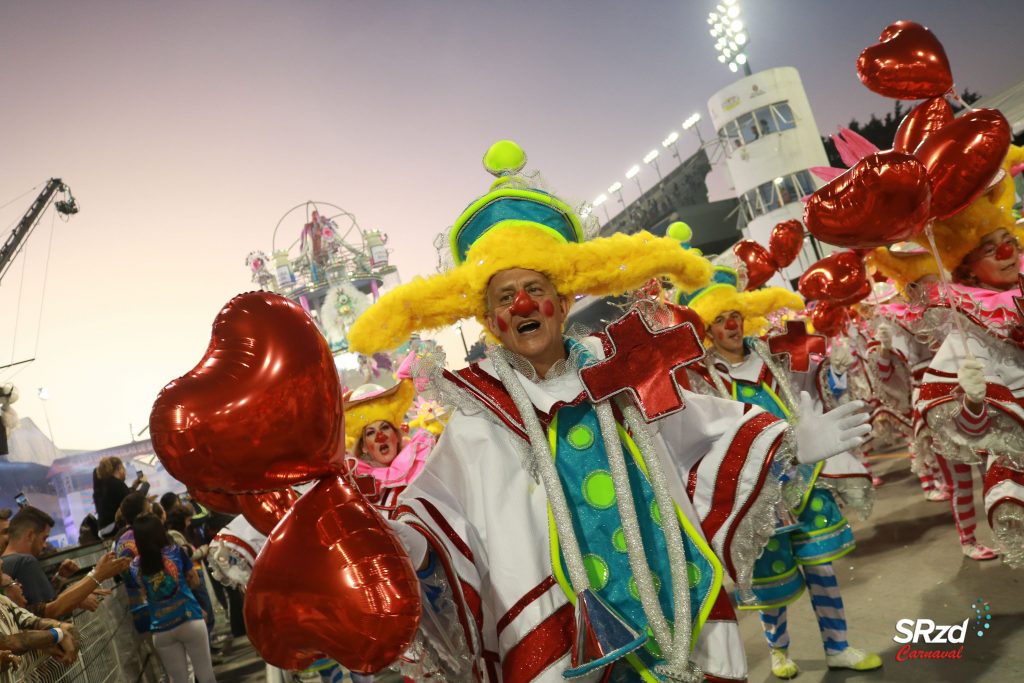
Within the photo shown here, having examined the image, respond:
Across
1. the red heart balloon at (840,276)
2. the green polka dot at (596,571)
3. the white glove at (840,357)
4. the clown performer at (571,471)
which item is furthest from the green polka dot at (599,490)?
the white glove at (840,357)

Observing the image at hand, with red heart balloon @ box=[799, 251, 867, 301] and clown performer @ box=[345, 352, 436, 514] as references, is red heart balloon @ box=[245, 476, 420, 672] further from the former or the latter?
red heart balloon @ box=[799, 251, 867, 301]

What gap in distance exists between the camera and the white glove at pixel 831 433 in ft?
7.37

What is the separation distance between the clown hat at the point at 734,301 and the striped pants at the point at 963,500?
4.82ft

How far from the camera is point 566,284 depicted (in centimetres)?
250

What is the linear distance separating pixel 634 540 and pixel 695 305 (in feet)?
9.54

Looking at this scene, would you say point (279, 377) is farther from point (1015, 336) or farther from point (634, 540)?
point (1015, 336)

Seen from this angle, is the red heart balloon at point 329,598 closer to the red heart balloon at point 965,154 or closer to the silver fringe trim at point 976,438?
the red heart balloon at point 965,154

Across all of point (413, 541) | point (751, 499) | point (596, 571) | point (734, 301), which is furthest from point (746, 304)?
point (413, 541)

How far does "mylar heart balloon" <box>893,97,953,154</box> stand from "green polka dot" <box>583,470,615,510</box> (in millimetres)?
2138

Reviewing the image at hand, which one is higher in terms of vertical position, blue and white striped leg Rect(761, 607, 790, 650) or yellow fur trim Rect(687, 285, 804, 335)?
yellow fur trim Rect(687, 285, 804, 335)

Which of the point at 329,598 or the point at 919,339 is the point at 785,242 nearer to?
the point at 919,339

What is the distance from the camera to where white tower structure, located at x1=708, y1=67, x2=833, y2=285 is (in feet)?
83.3

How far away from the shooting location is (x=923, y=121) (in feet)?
11.1

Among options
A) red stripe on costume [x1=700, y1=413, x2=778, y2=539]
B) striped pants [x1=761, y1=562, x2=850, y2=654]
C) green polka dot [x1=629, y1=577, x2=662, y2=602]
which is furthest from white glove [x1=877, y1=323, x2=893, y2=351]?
green polka dot [x1=629, y1=577, x2=662, y2=602]
